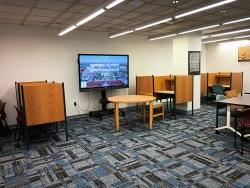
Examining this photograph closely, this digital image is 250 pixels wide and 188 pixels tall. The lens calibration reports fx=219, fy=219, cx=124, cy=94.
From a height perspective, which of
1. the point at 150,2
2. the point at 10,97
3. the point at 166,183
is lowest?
the point at 166,183

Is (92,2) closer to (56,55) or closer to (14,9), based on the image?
(14,9)

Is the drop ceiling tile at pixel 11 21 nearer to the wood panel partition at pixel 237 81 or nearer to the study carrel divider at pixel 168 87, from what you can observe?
the study carrel divider at pixel 168 87

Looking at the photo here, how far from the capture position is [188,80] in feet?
22.1

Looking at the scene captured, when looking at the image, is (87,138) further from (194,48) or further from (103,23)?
(194,48)

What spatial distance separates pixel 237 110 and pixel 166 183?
301 centimetres

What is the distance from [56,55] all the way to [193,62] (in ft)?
14.0

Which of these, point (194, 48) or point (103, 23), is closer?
point (103, 23)

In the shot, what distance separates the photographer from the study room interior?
3.37 m

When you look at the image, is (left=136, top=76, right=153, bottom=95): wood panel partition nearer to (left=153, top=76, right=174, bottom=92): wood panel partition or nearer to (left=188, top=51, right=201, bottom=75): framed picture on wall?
(left=153, top=76, right=174, bottom=92): wood panel partition

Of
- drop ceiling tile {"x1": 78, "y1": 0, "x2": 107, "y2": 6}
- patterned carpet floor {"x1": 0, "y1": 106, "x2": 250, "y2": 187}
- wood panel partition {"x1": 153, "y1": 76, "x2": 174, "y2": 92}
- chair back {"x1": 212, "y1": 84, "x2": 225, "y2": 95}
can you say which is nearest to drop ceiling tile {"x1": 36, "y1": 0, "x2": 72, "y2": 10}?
drop ceiling tile {"x1": 78, "y1": 0, "x2": 107, "y2": 6}

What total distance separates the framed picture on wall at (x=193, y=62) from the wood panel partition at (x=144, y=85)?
1.32 metres

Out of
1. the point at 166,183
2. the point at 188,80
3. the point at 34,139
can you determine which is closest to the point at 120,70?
the point at 188,80

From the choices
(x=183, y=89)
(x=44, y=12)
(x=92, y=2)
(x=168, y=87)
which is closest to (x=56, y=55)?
(x=44, y=12)

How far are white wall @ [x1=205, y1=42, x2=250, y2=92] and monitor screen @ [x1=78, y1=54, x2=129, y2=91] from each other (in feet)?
18.6
